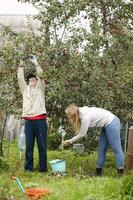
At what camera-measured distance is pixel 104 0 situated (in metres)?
10.8

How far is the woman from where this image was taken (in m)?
8.83

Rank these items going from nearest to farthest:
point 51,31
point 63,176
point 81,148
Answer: point 63,176
point 51,31
point 81,148

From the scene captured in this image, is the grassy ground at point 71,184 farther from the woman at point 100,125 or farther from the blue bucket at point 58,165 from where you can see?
the woman at point 100,125

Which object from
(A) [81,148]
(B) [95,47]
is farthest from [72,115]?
(A) [81,148]

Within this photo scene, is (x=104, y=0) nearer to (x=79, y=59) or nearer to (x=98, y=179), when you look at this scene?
(x=79, y=59)

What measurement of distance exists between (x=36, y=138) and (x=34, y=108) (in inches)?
24.3

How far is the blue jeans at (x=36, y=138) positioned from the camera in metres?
9.64

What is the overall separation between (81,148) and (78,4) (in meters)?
3.43

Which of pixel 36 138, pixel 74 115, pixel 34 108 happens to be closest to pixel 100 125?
pixel 74 115

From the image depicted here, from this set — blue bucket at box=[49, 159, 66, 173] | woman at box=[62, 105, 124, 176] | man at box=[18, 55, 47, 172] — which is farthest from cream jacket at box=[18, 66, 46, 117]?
blue bucket at box=[49, 159, 66, 173]

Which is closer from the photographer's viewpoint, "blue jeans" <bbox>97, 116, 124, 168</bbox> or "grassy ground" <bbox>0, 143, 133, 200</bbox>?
"grassy ground" <bbox>0, 143, 133, 200</bbox>

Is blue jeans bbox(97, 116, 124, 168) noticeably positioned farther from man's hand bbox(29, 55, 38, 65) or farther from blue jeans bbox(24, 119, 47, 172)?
man's hand bbox(29, 55, 38, 65)

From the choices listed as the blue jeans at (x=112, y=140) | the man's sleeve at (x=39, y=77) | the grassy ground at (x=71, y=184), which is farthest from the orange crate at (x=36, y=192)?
the man's sleeve at (x=39, y=77)

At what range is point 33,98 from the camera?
9.58m
